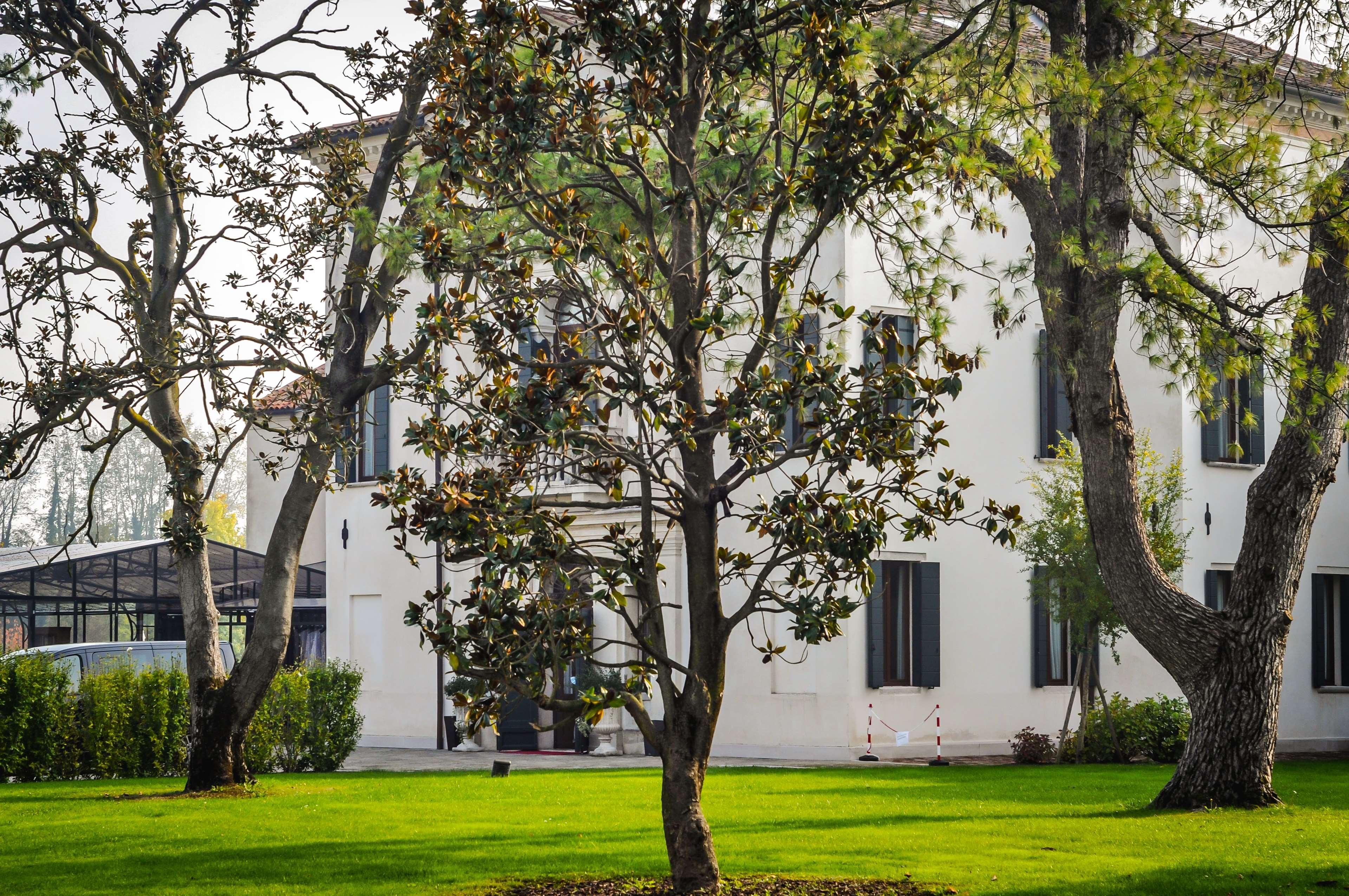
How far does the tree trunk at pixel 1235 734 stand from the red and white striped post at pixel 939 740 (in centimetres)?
751

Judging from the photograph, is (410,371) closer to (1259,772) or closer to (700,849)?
(700,849)

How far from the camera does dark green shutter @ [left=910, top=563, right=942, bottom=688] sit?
22234 mm

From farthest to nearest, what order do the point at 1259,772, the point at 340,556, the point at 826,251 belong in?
the point at 340,556
the point at 826,251
the point at 1259,772

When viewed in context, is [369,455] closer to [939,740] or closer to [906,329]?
[906,329]

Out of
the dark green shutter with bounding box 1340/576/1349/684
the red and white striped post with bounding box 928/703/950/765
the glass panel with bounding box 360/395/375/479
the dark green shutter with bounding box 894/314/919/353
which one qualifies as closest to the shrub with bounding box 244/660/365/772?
the glass panel with bounding box 360/395/375/479

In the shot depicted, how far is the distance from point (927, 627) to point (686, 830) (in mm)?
14665

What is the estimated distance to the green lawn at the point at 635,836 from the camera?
9.59m

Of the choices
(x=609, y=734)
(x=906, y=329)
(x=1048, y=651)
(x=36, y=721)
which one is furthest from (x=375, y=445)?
(x=1048, y=651)

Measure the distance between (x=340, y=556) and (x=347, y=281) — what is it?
53.4 feet

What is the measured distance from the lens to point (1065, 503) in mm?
20781

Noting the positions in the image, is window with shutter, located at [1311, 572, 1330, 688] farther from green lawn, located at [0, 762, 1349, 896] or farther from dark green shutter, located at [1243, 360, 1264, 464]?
green lawn, located at [0, 762, 1349, 896]

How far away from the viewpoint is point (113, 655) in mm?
21844

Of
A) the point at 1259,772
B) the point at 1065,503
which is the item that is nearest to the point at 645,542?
the point at 1259,772

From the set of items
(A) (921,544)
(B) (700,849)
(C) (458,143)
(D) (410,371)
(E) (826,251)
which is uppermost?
(E) (826,251)
